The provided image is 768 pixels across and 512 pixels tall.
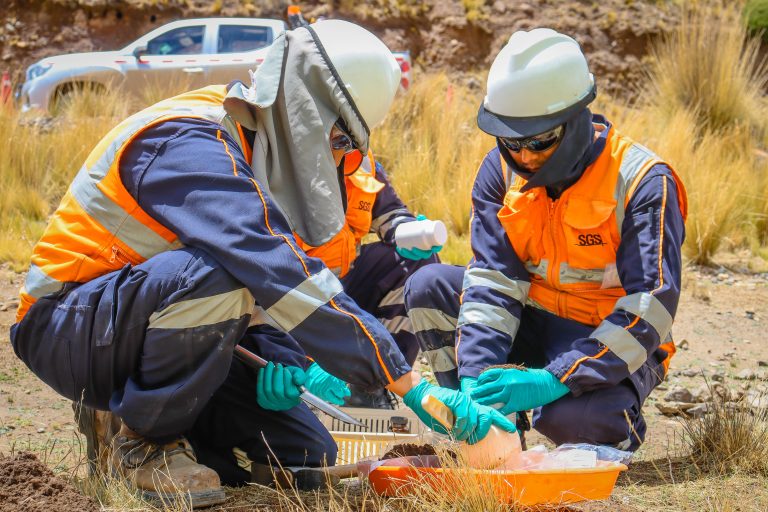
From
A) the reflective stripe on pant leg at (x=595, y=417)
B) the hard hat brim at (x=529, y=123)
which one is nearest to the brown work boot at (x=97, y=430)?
the reflective stripe on pant leg at (x=595, y=417)

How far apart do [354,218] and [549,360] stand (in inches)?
49.0

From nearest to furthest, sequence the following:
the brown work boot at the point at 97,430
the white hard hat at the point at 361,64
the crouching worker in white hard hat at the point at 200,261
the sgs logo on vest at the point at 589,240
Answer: the crouching worker in white hard hat at the point at 200,261, the white hard hat at the point at 361,64, the brown work boot at the point at 97,430, the sgs logo on vest at the point at 589,240

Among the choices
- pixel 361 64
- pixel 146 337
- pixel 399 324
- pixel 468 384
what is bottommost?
pixel 399 324

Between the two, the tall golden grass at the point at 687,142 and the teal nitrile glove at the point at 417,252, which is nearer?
the teal nitrile glove at the point at 417,252

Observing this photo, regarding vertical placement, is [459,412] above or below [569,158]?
below

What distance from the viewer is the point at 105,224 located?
9.06ft

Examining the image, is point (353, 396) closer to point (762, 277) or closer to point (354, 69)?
point (354, 69)

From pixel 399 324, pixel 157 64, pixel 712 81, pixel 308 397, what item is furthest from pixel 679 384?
pixel 157 64

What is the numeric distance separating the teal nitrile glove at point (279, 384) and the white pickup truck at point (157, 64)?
8.69 metres

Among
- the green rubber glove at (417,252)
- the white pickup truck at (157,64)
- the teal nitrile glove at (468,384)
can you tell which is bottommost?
the white pickup truck at (157,64)

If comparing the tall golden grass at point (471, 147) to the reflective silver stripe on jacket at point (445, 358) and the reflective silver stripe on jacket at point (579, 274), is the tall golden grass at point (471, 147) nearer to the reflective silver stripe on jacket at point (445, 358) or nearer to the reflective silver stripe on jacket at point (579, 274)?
the reflective silver stripe on jacket at point (445, 358)

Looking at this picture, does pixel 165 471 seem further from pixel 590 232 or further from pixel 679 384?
pixel 679 384

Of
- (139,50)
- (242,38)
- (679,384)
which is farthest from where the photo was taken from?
(242,38)

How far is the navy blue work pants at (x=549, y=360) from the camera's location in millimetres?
3221
